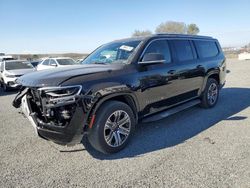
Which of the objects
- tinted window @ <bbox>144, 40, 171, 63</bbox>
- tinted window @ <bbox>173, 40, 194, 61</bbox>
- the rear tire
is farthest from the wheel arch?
the rear tire

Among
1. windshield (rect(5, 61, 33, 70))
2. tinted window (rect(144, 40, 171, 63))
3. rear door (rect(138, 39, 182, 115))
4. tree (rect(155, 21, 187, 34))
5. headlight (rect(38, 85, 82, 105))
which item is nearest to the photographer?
headlight (rect(38, 85, 82, 105))

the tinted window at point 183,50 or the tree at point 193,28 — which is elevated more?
the tree at point 193,28

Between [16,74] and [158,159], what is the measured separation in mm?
10086

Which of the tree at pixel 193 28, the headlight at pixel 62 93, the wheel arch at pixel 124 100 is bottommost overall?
the wheel arch at pixel 124 100

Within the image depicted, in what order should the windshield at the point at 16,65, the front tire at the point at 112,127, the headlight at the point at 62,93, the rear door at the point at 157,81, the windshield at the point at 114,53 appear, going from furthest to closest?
the windshield at the point at 16,65 < the windshield at the point at 114,53 < the rear door at the point at 157,81 < the front tire at the point at 112,127 < the headlight at the point at 62,93

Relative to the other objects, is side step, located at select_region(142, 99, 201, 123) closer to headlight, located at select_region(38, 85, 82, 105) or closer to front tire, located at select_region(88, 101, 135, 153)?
front tire, located at select_region(88, 101, 135, 153)

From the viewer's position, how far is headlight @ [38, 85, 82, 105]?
334cm

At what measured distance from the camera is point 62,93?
3381mm

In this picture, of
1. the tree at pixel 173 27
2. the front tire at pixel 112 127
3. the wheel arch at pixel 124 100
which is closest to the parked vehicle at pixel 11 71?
the wheel arch at pixel 124 100

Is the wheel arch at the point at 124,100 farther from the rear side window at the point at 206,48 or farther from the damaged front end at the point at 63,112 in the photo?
the rear side window at the point at 206,48

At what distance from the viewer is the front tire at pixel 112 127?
12.1ft

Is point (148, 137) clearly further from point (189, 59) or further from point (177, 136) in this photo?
point (189, 59)

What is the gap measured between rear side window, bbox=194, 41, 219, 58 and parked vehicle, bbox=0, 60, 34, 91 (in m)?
8.27

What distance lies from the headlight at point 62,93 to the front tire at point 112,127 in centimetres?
53
